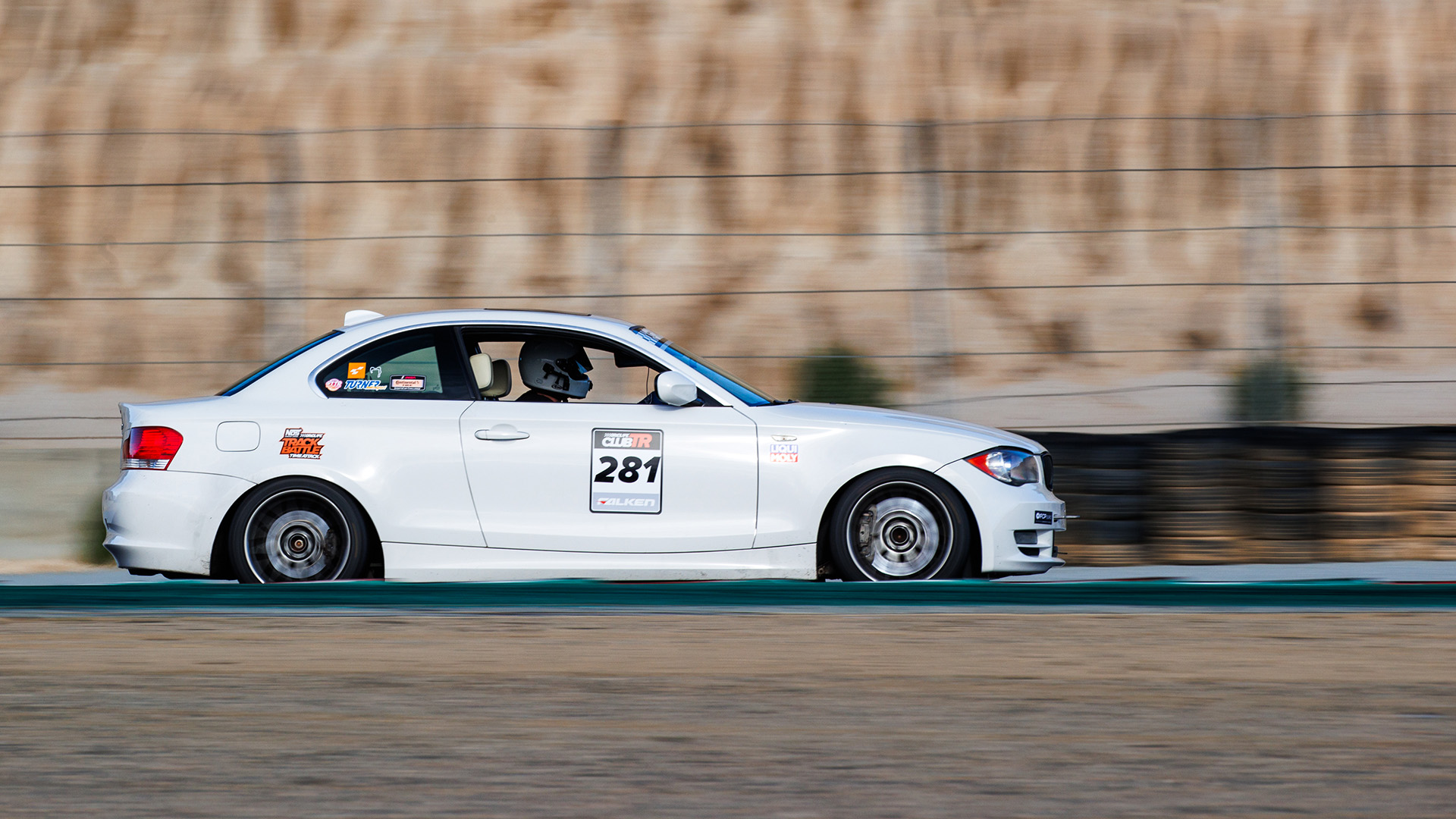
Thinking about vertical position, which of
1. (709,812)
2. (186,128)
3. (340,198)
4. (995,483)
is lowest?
(709,812)

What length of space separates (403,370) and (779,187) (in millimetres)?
4195

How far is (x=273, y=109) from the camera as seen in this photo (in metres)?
26.9

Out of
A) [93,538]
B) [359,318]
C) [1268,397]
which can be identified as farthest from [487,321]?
[1268,397]

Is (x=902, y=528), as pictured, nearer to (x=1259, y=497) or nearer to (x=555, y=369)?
(x=555, y=369)

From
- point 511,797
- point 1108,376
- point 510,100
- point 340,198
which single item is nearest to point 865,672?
point 511,797

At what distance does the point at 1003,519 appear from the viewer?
6891 mm

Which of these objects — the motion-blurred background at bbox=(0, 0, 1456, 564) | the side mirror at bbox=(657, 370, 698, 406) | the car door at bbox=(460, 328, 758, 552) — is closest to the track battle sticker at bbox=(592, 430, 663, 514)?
the car door at bbox=(460, 328, 758, 552)

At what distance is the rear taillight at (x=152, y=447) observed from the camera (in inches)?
268

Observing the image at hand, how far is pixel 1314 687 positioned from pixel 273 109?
24845mm

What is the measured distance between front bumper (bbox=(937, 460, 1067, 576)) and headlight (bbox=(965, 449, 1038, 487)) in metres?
0.03

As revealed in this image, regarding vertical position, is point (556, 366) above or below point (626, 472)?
above

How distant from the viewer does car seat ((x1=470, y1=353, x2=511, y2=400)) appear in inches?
277

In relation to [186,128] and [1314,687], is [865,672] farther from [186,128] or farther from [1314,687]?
[186,128]

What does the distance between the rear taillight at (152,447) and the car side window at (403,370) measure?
605 mm
